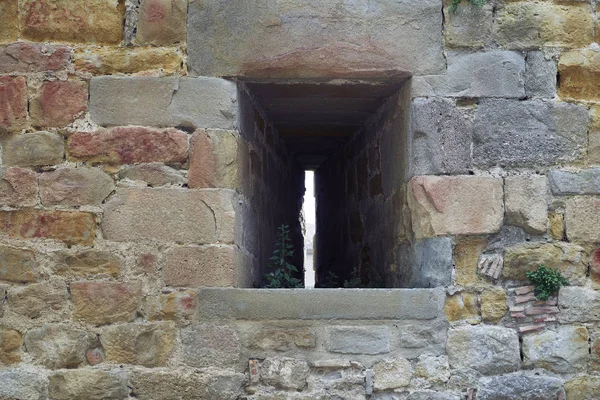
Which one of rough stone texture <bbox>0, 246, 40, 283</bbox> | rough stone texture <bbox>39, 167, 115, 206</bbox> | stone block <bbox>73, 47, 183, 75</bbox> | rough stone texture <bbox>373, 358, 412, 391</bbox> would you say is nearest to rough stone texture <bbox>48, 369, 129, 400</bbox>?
rough stone texture <bbox>0, 246, 40, 283</bbox>

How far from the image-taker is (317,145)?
509 centimetres

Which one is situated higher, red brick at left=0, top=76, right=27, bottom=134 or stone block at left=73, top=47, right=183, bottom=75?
stone block at left=73, top=47, right=183, bottom=75

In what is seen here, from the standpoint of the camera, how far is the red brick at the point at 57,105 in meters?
3.27

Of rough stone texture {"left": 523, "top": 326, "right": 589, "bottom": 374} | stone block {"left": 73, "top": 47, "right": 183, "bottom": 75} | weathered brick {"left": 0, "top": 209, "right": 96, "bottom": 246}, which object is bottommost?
rough stone texture {"left": 523, "top": 326, "right": 589, "bottom": 374}

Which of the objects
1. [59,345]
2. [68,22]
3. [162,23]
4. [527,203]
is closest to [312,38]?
[162,23]

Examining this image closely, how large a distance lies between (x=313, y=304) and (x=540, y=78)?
4.78ft

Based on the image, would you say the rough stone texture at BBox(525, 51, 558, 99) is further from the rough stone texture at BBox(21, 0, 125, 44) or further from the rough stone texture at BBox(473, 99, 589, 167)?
the rough stone texture at BBox(21, 0, 125, 44)

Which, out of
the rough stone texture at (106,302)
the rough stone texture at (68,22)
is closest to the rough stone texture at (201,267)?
the rough stone texture at (106,302)

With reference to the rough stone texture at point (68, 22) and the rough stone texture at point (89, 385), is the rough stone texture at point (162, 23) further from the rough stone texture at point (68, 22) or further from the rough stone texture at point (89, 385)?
the rough stone texture at point (89, 385)

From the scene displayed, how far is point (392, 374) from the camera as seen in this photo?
3143 millimetres

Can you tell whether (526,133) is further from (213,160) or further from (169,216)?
(169,216)

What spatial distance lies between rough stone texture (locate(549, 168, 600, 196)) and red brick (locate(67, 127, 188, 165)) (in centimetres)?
166

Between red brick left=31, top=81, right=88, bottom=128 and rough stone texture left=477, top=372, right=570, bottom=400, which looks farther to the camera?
red brick left=31, top=81, right=88, bottom=128

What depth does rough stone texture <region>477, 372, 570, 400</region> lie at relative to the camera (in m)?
3.16
